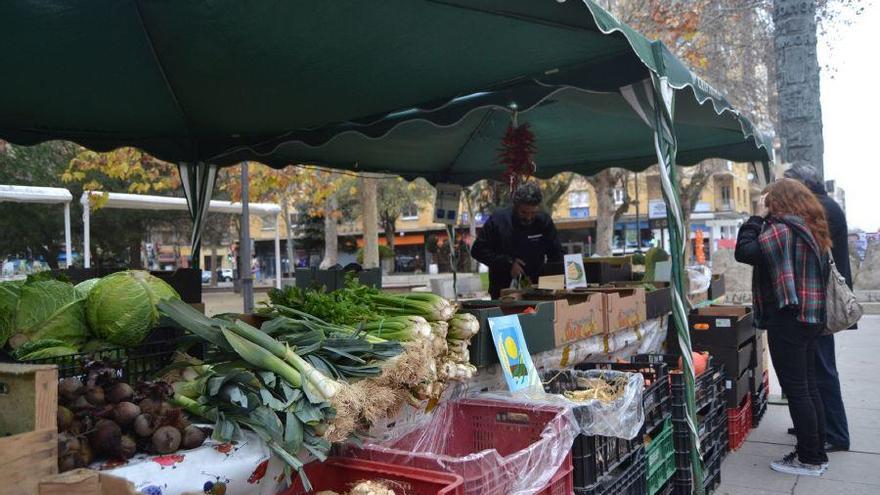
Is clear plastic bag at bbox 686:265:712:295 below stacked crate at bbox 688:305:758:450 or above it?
above

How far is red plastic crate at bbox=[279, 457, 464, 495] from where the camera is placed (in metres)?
2.34

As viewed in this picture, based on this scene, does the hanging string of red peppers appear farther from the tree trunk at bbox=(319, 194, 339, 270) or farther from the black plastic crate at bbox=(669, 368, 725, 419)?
the tree trunk at bbox=(319, 194, 339, 270)

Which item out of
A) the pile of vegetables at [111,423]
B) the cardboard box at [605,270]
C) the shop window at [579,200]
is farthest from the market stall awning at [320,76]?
the shop window at [579,200]

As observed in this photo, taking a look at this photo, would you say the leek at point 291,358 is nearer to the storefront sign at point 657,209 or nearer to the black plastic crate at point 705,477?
the black plastic crate at point 705,477

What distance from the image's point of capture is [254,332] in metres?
2.46

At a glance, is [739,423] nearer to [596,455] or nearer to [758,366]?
[758,366]

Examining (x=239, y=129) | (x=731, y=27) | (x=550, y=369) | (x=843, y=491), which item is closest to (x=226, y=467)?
(x=550, y=369)

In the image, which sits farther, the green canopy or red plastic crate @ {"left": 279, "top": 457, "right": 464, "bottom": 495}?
the green canopy

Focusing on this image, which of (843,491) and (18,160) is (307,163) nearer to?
(843,491)

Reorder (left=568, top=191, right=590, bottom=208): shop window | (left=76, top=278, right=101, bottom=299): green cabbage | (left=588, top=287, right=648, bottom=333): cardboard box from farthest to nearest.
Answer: (left=568, top=191, right=590, bottom=208): shop window < (left=588, top=287, right=648, bottom=333): cardboard box < (left=76, top=278, right=101, bottom=299): green cabbage

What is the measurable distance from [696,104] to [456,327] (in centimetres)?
324

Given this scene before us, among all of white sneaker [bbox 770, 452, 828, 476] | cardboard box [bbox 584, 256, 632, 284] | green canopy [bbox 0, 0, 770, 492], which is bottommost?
white sneaker [bbox 770, 452, 828, 476]

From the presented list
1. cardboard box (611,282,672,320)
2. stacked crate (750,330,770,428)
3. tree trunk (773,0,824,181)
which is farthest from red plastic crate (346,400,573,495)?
tree trunk (773,0,824,181)

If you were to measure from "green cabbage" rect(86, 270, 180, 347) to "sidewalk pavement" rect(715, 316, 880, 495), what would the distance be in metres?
4.04
